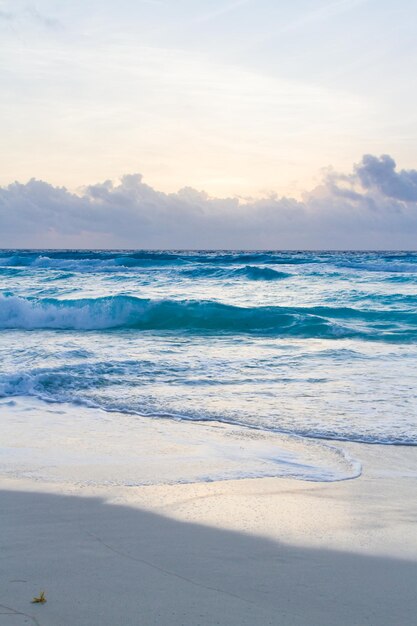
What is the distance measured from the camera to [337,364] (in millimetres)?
9883

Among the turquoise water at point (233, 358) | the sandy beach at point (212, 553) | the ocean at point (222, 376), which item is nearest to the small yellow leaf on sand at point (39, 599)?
the sandy beach at point (212, 553)

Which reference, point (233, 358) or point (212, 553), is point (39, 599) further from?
point (233, 358)

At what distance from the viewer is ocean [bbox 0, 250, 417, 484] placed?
5.64 metres

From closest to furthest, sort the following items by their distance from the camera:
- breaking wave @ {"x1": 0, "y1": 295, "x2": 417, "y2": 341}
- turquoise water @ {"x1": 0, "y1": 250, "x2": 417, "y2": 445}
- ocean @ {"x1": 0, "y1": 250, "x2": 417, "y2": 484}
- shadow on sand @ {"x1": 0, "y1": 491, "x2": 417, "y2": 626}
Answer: shadow on sand @ {"x1": 0, "y1": 491, "x2": 417, "y2": 626} < ocean @ {"x1": 0, "y1": 250, "x2": 417, "y2": 484} < turquoise water @ {"x1": 0, "y1": 250, "x2": 417, "y2": 445} < breaking wave @ {"x1": 0, "y1": 295, "x2": 417, "y2": 341}

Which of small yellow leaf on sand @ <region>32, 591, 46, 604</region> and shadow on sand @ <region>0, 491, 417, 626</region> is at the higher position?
small yellow leaf on sand @ <region>32, 591, 46, 604</region>

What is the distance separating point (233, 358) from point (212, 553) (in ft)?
23.7

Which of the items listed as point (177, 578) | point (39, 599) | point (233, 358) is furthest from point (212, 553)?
point (233, 358)

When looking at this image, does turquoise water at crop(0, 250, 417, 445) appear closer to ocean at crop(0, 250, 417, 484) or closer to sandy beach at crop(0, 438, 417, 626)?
ocean at crop(0, 250, 417, 484)

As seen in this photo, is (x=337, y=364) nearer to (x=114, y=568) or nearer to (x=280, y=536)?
(x=280, y=536)

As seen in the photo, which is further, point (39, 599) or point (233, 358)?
point (233, 358)

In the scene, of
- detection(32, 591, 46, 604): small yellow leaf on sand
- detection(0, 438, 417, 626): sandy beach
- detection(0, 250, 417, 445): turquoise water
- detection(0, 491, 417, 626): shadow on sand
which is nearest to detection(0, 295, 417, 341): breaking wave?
detection(0, 250, 417, 445): turquoise water

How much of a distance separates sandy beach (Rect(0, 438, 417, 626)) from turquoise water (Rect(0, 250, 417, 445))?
1.88 m

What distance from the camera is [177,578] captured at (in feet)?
9.94

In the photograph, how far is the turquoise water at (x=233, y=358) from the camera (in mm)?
6805
